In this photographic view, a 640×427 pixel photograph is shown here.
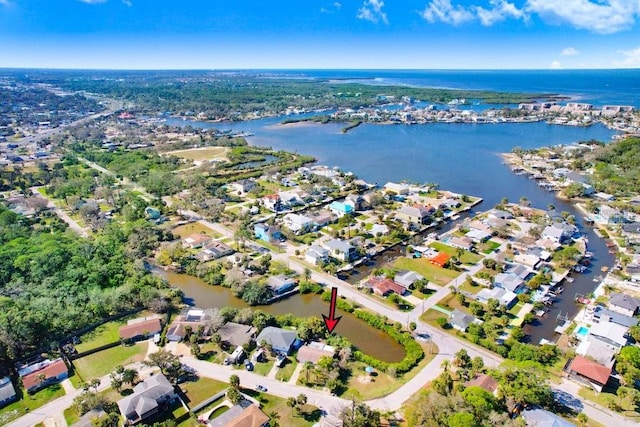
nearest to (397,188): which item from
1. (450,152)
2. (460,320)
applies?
(460,320)

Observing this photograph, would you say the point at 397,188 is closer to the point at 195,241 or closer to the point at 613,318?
the point at 195,241

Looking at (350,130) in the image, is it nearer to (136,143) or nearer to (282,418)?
(136,143)

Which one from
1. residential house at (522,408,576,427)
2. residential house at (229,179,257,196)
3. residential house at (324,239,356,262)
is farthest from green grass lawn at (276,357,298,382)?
residential house at (229,179,257,196)

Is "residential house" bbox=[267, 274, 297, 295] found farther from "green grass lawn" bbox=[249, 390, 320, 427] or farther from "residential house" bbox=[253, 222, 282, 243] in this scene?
"green grass lawn" bbox=[249, 390, 320, 427]

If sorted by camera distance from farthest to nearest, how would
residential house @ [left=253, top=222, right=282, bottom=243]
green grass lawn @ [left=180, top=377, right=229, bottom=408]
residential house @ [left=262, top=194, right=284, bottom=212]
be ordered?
1. residential house @ [left=262, top=194, right=284, bottom=212]
2. residential house @ [left=253, top=222, right=282, bottom=243]
3. green grass lawn @ [left=180, top=377, right=229, bottom=408]

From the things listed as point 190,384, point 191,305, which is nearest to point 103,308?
point 191,305

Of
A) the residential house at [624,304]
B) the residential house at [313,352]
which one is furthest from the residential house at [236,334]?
the residential house at [624,304]
